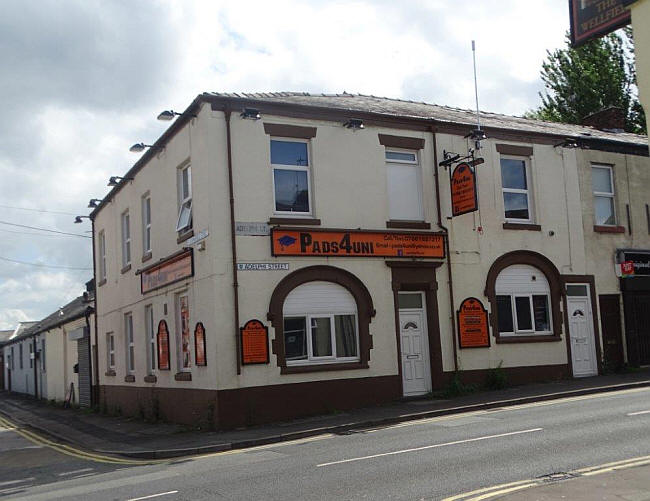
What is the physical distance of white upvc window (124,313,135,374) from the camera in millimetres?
24391

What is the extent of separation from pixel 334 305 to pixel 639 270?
34.4ft

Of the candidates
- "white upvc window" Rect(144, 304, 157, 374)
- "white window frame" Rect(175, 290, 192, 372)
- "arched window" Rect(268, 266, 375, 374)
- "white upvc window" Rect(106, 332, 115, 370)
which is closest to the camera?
"arched window" Rect(268, 266, 375, 374)

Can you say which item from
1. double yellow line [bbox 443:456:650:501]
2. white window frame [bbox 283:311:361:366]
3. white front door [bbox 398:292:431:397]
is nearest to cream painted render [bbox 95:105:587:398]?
white window frame [bbox 283:311:361:366]

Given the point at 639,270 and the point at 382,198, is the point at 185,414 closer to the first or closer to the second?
the point at 382,198

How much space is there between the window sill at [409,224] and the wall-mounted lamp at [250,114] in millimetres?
4355

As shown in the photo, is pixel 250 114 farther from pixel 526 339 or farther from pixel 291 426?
pixel 526 339

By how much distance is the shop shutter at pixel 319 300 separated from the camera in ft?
58.5

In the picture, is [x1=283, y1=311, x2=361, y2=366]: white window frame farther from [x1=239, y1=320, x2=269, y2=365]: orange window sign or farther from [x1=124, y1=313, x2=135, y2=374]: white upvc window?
[x1=124, y1=313, x2=135, y2=374]: white upvc window

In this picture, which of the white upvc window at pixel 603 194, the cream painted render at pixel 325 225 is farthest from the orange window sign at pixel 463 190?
the white upvc window at pixel 603 194

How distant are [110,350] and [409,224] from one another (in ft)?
43.7

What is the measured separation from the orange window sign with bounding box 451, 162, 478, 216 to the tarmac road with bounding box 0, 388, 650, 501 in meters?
5.82

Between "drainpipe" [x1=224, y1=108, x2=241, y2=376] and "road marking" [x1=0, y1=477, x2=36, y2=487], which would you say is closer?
"road marking" [x1=0, y1=477, x2=36, y2=487]

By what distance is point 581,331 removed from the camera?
70.8ft

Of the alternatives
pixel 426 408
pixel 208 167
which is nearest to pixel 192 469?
pixel 426 408
